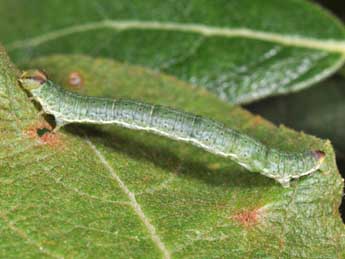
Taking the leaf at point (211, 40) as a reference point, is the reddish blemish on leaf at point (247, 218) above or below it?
below

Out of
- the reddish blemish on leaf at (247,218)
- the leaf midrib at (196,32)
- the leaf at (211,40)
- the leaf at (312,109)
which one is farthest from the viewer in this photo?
the leaf at (312,109)

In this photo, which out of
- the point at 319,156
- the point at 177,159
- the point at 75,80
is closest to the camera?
the point at 319,156

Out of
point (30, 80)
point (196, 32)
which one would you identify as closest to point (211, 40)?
point (196, 32)

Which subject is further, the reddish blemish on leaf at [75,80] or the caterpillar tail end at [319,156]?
the reddish blemish on leaf at [75,80]

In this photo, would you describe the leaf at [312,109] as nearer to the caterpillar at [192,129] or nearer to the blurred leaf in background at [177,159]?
the blurred leaf in background at [177,159]

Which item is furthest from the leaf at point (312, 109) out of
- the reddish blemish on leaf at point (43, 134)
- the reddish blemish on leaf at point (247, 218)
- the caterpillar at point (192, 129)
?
the reddish blemish on leaf at point (43, 134)

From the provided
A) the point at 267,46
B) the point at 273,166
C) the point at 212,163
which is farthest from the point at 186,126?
the point at 267,46

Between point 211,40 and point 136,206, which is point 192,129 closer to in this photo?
point 136,206
